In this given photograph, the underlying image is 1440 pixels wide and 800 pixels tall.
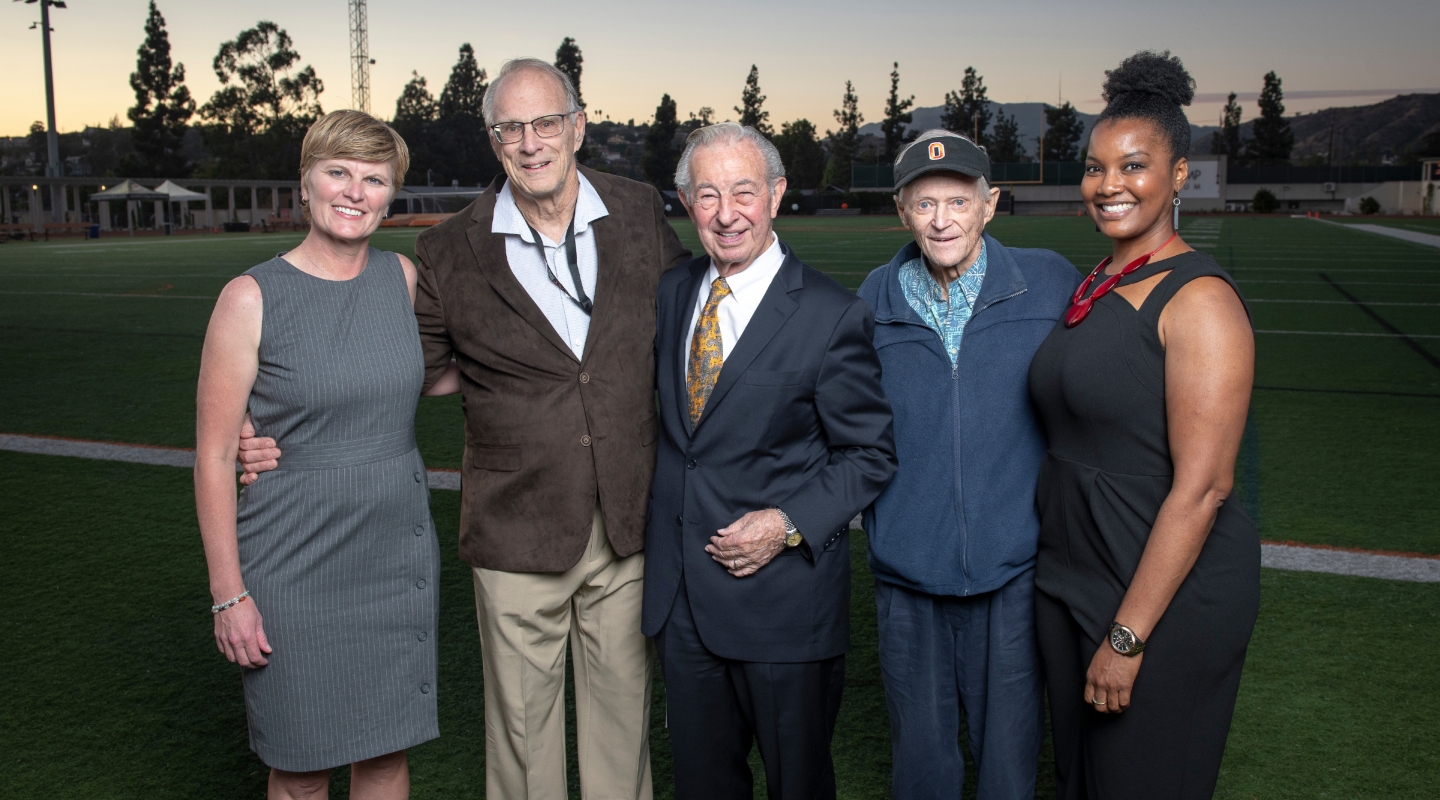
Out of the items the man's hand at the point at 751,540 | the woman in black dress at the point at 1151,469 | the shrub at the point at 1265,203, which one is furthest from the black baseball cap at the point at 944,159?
the shrub at the point at 1265,203

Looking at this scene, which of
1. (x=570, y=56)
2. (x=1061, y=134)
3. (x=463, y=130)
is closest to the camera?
(x=570, y=56)

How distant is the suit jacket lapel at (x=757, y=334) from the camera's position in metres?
2.39

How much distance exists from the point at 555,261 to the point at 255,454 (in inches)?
33.7

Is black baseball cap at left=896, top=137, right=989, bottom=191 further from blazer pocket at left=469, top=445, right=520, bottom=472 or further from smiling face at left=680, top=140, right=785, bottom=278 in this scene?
blazer pocket at left=469, top=445, right=520, bottom=472

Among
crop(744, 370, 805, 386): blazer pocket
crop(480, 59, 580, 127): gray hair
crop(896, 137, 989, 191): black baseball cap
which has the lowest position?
crop(744, 370, 805, 386): blazer pocket

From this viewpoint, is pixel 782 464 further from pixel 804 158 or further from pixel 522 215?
pixel 804 158

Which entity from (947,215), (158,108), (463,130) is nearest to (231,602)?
(947,215)

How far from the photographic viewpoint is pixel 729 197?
7.88 feet

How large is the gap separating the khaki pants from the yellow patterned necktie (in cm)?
48

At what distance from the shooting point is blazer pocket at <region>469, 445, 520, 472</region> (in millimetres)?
2633

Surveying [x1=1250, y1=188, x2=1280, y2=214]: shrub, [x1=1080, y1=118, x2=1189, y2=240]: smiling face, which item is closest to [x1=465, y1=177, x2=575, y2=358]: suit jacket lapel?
[x1=1080, y1=118, x2=1189, y2=240]: smiling face

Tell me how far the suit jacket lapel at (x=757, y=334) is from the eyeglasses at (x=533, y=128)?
2.36ft

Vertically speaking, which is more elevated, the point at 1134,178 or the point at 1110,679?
the point at 1134,178

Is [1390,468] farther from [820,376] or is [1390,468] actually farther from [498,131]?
[498,131]
